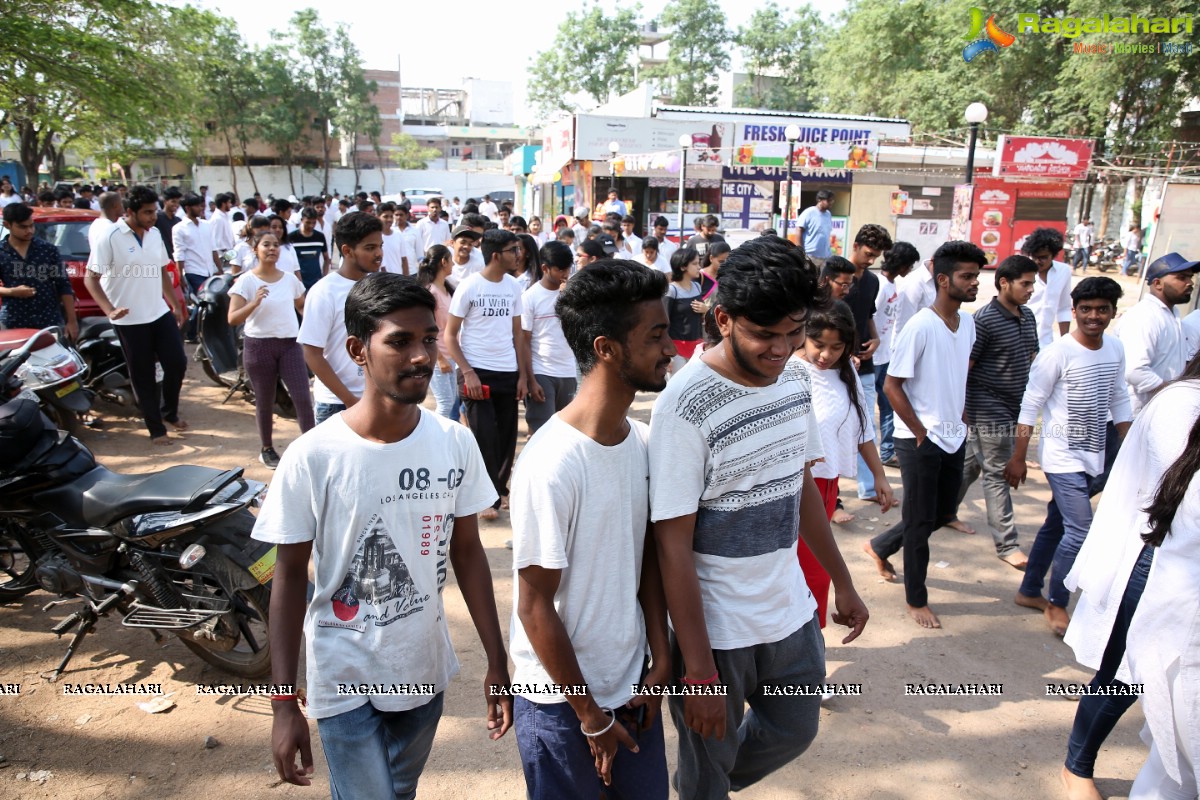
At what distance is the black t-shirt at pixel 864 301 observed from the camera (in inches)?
245

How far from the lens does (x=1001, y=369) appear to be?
177 inches

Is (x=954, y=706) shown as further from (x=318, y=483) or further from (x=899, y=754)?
(x=318, y=483)

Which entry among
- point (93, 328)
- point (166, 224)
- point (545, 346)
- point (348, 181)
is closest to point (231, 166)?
point (348, 181)

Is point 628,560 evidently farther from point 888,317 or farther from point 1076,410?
point 888,317

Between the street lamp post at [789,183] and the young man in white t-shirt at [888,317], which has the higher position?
the street lamp post at [789,183]

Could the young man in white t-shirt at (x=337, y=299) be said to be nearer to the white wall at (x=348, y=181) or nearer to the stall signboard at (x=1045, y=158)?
the stall signboard at (x=1045, y=158)

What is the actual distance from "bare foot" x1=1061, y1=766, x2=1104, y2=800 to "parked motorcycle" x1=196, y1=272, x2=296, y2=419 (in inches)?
261

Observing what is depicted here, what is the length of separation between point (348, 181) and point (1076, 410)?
159 feet

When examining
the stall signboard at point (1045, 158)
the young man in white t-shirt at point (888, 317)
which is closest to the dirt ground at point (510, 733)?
the young man in white t-shirt at point (888, 317)

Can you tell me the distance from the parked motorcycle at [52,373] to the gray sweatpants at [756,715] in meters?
4.93

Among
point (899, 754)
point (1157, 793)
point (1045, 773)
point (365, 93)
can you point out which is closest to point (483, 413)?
point (899, 754)

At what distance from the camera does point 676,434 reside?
6.25 feet

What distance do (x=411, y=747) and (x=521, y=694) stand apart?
1.22ft

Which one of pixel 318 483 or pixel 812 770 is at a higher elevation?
pixel 318 483
